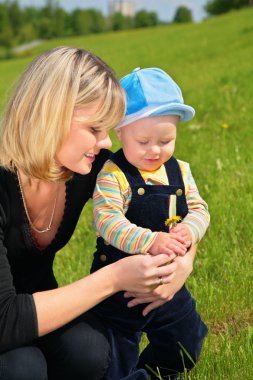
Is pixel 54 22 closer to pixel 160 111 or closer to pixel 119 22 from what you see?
pixel 119 22

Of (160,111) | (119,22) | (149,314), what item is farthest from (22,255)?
(119,22)

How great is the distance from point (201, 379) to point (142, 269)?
2.10 ft

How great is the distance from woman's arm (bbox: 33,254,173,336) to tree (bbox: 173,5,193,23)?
12782 cm

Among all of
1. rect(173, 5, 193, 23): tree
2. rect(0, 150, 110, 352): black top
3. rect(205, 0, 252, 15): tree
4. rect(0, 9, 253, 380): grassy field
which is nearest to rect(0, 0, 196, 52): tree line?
rect(173, 5, 193, 23): tree

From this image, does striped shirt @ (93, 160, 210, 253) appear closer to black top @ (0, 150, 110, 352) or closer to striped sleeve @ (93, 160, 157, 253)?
striped sleeve @ (93, 160, 157, 253)

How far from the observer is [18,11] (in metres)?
93.6

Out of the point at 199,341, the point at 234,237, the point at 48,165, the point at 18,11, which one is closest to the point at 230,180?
the point at 234,237

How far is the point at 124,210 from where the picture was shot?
2723 millimetres

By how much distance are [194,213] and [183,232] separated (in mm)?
161

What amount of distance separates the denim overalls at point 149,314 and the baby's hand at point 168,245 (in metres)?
0.15

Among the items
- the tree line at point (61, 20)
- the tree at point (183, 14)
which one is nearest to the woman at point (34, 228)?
the tree line at point (61, 20)

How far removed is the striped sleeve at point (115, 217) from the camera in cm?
258

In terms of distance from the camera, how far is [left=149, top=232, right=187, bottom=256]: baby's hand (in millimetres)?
2566

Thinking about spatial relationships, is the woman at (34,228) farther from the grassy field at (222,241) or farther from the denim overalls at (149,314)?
the grassy field at (222,241)
